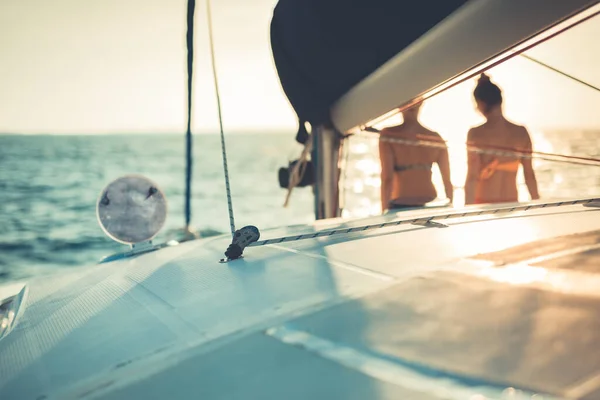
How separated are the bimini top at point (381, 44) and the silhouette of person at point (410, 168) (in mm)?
840

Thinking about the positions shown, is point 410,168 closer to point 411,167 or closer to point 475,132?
point 411,167

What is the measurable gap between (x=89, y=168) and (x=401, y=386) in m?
39.5

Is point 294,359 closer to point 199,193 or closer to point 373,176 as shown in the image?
point 199,193

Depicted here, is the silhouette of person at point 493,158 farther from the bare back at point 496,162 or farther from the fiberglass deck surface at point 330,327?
the fiberglass deck surface at point 330,327

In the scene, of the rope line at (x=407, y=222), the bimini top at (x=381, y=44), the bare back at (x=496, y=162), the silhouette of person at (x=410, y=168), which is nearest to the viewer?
the bimini top at (x=381, y=44)

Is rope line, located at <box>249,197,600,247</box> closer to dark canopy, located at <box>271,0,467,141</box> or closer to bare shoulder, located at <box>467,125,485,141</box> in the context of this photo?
dark canopy, located at <box>271,0,467,141</box>

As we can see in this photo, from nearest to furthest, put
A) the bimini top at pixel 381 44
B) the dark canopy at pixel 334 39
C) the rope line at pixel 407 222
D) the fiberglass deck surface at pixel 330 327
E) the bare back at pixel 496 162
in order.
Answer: the fiberglass deck surface at pixel 330 327 < the bimini top at pixel 381 44 < the rope line at pixel 407 222 < the dark canopy at pixel 334 39 < the bare back at pixel 496 162

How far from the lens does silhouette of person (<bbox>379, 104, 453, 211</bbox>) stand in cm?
339

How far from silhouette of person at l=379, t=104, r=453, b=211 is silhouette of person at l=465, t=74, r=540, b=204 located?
8.5 inches

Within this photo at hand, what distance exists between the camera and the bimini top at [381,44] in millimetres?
1521

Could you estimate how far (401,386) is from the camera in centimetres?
80

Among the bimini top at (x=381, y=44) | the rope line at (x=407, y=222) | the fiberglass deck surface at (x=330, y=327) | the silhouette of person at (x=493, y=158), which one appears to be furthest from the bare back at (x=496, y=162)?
the fiberglass deck surface at (x=330, y=327)

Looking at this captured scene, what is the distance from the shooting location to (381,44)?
2.00 metres

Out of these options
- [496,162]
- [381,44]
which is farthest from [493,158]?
[381,44]
